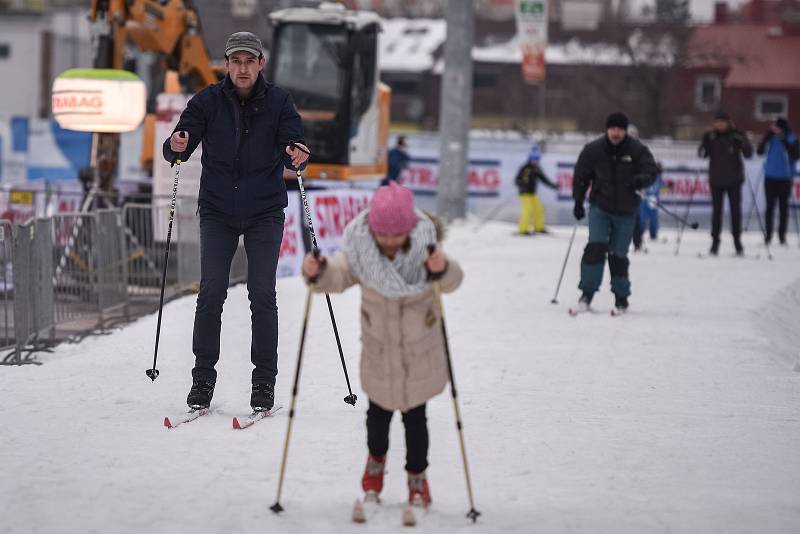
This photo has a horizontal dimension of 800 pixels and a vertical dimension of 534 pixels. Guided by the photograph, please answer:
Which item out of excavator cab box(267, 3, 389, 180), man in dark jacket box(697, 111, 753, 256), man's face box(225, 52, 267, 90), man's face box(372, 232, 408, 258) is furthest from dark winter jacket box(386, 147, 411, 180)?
man's face box(372, 232, 408, 258)

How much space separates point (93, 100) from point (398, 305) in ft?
35.1

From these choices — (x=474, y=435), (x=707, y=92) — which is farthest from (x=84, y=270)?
(x=707, y=92)

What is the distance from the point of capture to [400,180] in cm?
2552

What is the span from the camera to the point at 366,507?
17.3 feet

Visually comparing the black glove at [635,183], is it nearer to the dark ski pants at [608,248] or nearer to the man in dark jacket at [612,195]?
the man in dark jacket at [612,195]

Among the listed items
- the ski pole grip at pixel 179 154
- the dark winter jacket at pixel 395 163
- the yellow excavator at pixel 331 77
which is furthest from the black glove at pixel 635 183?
the dark winter jacket at pixel 395 163

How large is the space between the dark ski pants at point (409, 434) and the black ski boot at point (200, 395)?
1961 mm

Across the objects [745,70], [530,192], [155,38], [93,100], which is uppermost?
[745,70]

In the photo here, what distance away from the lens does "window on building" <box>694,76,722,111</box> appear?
56334mm

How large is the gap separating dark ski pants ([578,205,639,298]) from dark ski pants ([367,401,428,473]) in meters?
6.87

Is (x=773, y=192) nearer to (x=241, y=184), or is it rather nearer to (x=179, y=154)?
(x=241, y=184)

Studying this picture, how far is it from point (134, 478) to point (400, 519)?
1.30 meters

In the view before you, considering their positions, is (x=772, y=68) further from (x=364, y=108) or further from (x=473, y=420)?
(x=473, y=420)

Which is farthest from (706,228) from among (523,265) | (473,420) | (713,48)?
(713,48)
